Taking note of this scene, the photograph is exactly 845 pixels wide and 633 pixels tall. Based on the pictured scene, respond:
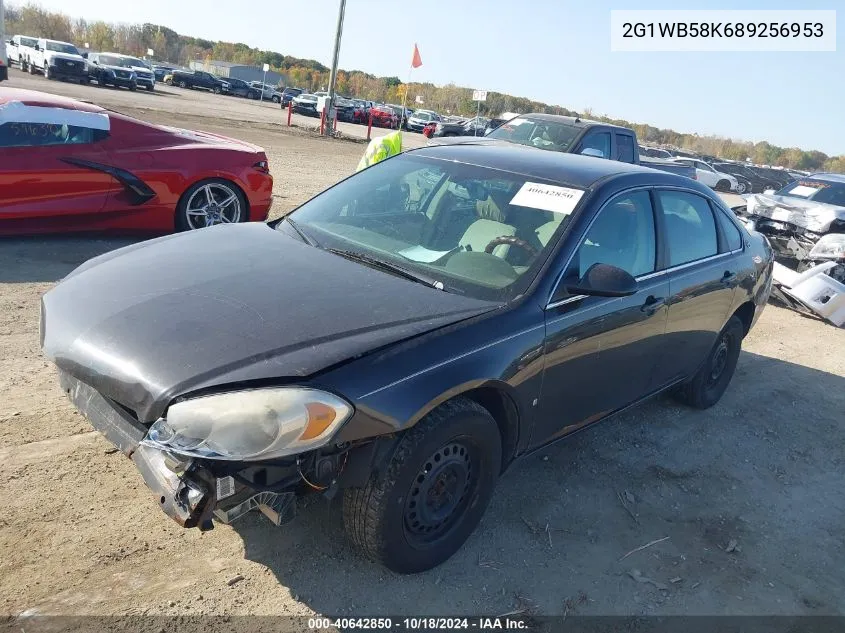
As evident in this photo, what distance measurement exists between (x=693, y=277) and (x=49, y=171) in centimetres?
553

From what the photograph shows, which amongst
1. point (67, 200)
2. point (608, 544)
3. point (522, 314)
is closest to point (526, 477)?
point (608, 544)

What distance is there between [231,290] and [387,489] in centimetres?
107

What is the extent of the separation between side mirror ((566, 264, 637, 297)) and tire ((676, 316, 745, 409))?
2000 mm

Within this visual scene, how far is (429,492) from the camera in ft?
9.23

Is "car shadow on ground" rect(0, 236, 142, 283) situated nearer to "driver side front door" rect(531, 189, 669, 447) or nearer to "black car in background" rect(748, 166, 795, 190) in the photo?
"driver side front door" rect(531, 189, 669, 447)

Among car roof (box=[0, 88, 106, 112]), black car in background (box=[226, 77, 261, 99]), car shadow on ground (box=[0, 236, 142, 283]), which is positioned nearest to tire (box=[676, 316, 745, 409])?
car shadow on ground (box=[0, 236, 142, 283])

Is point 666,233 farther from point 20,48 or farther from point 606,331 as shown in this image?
point 20,48

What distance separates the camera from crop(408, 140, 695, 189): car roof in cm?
370

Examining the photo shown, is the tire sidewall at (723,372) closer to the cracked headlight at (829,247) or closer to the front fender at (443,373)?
the front fender at (443,373)

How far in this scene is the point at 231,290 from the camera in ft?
9.55

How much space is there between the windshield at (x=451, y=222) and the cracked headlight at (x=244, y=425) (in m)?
1.04

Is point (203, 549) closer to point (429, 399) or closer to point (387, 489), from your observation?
point (387, 489)

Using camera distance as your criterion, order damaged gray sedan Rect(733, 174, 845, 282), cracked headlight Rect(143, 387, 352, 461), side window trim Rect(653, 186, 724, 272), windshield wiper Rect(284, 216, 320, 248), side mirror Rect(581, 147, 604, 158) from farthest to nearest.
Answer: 1. side mirror Rect(581, 147, 604, 158)
2. damaged gray sedan Rect(733, 174, 845, 282)
3. side window trim Rect(653, 186, 724, 272)
4. windshield wiper Rect(284, 216, 320, 248)
5. cracked headlight Rect(143, 387, 352, 461)

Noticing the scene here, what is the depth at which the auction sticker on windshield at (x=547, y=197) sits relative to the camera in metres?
3.45
